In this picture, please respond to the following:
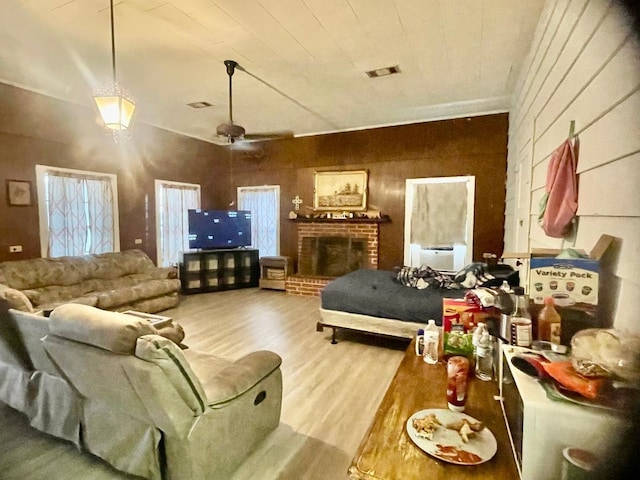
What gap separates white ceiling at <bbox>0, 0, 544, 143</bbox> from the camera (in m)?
2.38

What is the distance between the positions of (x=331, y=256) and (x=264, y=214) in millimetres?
1714

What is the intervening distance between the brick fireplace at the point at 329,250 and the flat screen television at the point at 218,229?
1.08 meters

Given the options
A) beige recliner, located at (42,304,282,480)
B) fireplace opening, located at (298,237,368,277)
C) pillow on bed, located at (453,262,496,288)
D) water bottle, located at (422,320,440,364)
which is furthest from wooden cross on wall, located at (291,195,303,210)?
water bottle, located at (422,320,440,364)

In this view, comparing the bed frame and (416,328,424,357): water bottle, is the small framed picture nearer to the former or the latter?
the bed frame

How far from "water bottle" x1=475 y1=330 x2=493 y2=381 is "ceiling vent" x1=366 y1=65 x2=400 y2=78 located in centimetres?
292

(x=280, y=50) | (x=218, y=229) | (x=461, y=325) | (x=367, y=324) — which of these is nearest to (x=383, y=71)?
(x=280, y=50)

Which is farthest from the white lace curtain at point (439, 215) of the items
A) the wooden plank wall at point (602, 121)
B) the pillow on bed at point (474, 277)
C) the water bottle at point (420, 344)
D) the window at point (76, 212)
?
the window at point (76, 212)

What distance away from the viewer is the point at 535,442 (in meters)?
0.81

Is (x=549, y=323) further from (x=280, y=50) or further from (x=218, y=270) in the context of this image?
(x=218, y=270)

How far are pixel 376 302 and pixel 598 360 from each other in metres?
2.42

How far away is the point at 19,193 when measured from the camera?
384 centimetres

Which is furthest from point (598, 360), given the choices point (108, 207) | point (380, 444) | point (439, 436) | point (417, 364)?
point (108, 207)

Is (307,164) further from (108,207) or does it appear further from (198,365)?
(198,365)

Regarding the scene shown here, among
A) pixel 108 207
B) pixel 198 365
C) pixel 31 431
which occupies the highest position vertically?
pixel 108 207
